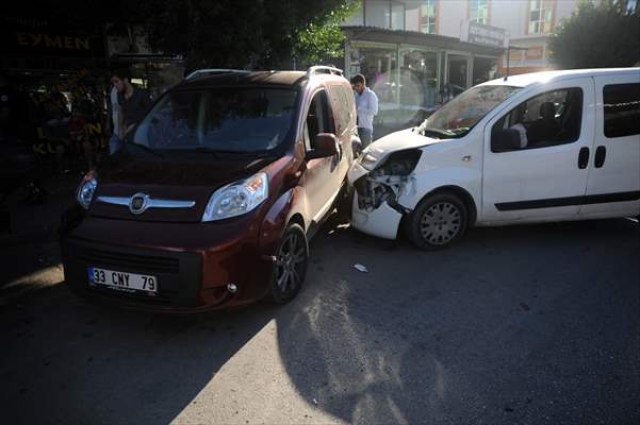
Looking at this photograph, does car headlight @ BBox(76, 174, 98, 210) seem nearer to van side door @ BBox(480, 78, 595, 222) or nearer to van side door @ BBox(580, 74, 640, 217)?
van side door @ BBox(480, 78, 595, 222)

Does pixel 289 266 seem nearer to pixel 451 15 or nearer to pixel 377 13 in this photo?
pixel 377 13

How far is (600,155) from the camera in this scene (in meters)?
4.99

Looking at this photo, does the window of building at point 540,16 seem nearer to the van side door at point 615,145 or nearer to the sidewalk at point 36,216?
the van side door at point 615,145

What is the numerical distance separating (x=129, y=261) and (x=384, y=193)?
2.77 m

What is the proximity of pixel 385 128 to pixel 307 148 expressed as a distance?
510 inches

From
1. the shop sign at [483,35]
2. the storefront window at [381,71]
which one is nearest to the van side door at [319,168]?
the storefront window at [381,71]

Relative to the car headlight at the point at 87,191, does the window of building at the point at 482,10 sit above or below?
above

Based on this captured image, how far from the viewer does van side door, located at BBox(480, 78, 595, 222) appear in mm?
4883

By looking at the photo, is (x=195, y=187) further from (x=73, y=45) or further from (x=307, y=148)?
(x=73, y=45)

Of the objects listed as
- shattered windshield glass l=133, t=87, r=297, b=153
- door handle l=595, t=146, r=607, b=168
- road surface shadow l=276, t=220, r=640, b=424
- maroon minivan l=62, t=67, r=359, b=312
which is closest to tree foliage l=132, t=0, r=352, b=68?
maroon minivan l=62, t=67, r=359, b=312

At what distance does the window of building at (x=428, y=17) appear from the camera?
48697 mm

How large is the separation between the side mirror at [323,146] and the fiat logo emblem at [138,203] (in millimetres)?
1472

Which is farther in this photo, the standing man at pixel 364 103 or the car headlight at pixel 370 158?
the standing man at pixel 364 103

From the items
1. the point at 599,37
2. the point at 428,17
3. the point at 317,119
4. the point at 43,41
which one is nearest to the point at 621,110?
the point at 317,119
